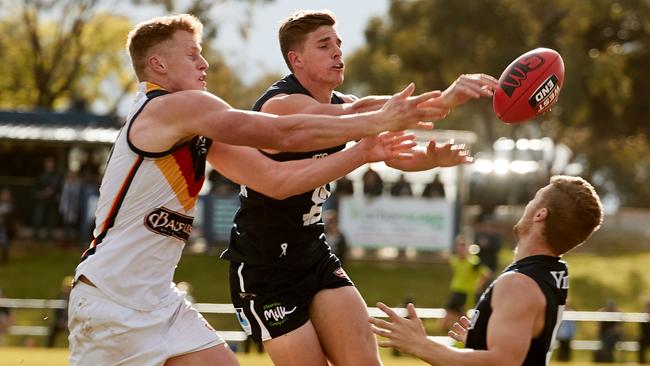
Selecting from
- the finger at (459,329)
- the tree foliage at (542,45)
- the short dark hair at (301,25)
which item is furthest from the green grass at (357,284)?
the finger at (459,329)

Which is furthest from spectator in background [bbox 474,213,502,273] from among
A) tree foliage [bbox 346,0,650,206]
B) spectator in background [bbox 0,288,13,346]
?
tree foliage [bbox 346,0,650,206]

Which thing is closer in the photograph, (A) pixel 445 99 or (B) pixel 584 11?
(A) pixel 445 99

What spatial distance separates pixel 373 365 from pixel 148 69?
2142mm

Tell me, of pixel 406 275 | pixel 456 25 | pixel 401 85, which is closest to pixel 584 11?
pixel 456 25

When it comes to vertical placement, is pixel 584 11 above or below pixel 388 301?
above

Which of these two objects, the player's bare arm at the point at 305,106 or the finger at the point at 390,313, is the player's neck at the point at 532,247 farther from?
the player's bare arm at the point at 305,106

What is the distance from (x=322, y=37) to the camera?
23.5 feet

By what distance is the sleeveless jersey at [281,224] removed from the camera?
23.0 ft

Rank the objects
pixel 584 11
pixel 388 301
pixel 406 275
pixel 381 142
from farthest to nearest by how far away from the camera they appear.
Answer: pixel 584 11, pixel 406 275, pixel 388 301, pixel 381 142

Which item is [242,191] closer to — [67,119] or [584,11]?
[67,119]

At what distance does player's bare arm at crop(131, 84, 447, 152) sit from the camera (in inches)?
229

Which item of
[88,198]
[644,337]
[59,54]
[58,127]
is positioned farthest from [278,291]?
[59,54]

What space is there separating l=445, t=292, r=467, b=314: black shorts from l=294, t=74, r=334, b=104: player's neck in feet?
40.1

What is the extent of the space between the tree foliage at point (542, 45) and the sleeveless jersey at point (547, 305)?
38818 mm
